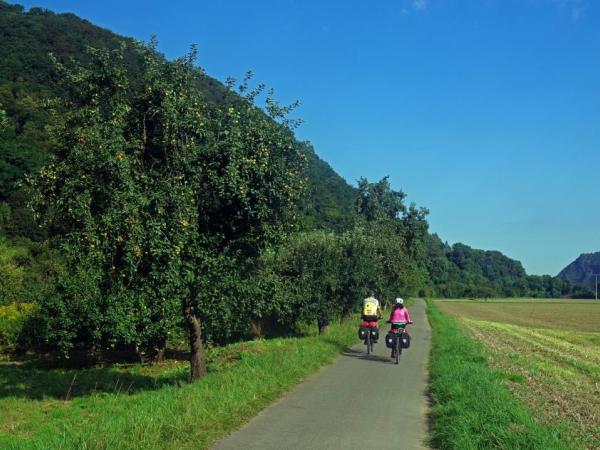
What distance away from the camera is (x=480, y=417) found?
27.2 ft

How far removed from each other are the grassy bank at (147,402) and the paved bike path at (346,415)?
39cm

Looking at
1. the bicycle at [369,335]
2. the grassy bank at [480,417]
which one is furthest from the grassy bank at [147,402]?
the grassy bank at [480,417]

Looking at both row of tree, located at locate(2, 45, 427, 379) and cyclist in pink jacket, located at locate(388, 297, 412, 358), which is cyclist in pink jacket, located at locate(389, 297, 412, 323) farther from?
row of tree, located at locate(2, 45, 427, 379)

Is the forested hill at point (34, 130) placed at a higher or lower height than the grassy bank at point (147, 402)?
higher

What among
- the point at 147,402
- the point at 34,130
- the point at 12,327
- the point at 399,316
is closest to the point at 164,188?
the point at 147,402

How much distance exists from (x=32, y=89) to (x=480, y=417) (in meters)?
90.4

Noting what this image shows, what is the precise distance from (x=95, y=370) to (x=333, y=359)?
1297 centimetres

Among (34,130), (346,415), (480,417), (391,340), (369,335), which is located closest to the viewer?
(480,417)

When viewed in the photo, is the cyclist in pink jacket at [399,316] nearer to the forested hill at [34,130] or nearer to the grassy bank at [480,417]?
the grassy bank at [480,417]

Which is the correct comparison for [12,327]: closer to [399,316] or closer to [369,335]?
[369,335]

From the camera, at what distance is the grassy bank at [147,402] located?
7.18 metres

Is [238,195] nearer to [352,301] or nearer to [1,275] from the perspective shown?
[352,301]

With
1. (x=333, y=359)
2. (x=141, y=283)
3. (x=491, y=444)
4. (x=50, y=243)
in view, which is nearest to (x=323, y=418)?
(x=491, y=444)

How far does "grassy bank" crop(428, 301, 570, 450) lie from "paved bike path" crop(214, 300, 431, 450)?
1.06ft
